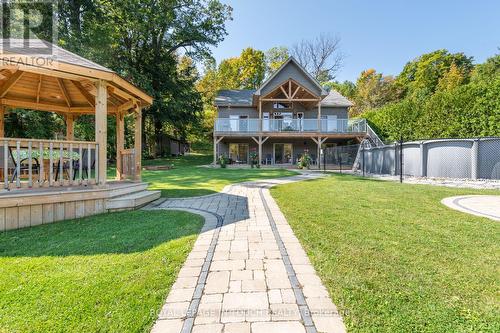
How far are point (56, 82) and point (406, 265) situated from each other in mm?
8779

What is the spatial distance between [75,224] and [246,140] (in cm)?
1772

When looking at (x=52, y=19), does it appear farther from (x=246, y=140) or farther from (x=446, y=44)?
(x=446, y=44)

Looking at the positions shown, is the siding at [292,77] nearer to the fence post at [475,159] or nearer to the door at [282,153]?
the door at [282,153]

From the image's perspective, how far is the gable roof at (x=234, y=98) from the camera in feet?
70.0

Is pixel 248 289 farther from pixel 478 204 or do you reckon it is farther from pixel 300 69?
pixel 300 69

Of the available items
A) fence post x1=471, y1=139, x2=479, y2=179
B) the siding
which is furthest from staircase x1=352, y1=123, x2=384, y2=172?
fence post x1=471, y1=139, x2=479, y2=179

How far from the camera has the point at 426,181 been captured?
10.2 meters

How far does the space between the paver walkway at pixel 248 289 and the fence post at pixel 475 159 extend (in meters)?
9.29

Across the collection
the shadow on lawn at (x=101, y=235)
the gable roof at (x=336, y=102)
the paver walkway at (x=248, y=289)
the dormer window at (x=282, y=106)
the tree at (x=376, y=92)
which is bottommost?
the paver walkway at (x=248, y=289)

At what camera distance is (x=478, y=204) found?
5.84 metres

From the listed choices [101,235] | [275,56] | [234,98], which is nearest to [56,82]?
[101,235]

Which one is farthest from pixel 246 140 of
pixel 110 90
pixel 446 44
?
pixel 446 44

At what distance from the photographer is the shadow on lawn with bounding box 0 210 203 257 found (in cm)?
319

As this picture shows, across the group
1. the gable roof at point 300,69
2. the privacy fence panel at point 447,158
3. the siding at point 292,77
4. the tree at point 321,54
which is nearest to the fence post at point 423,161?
the privacy fence panel at point 447,158
